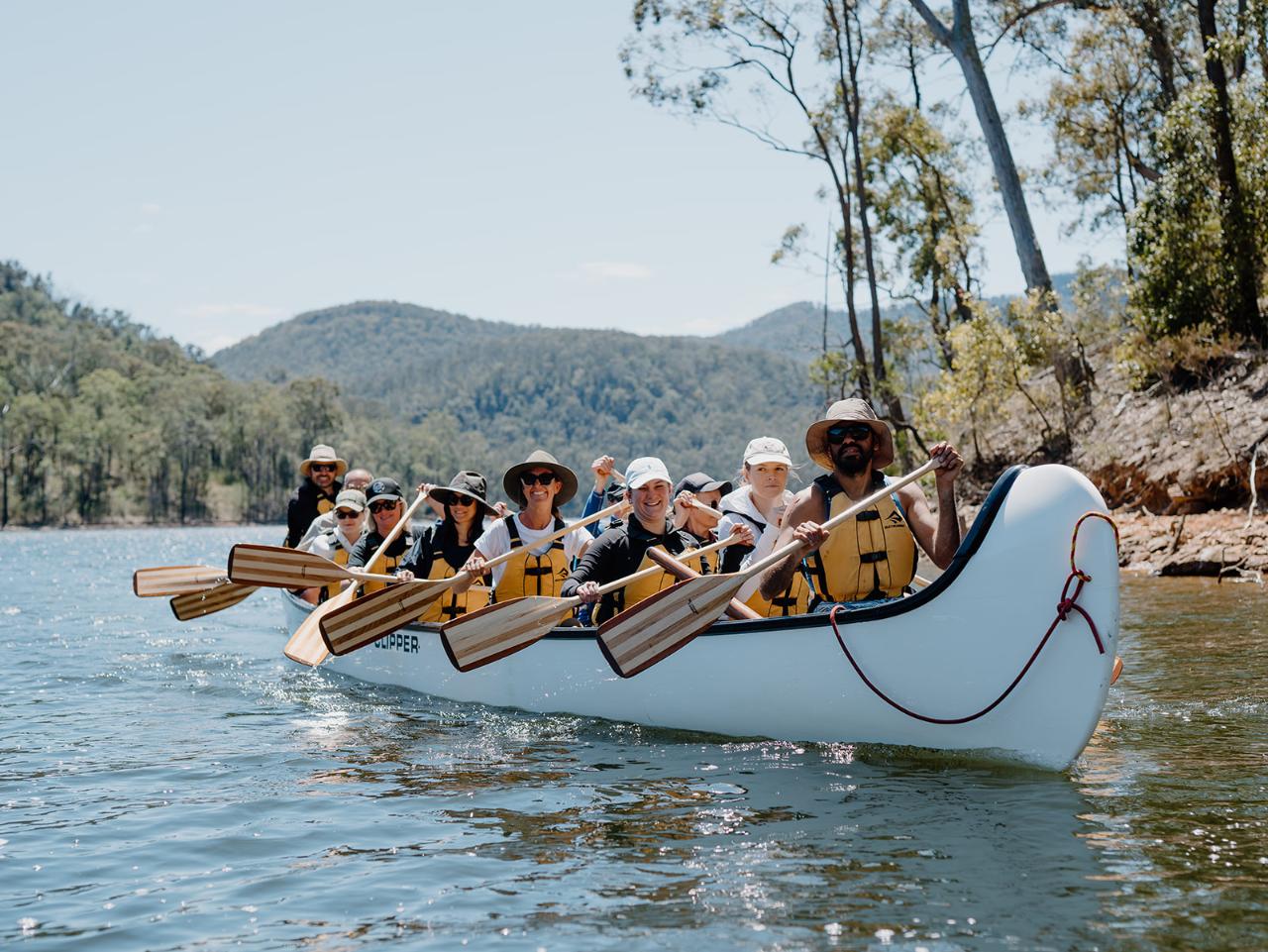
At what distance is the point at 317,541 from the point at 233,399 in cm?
9850

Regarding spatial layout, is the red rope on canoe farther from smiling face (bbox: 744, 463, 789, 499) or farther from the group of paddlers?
smiling face (bbox: 744, 463, 789, 499)

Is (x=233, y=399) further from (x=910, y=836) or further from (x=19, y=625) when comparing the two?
(x=910, y=836)

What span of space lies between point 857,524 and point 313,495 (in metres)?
7.99

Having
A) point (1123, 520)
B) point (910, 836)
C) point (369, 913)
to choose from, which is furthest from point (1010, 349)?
point (369, 913)

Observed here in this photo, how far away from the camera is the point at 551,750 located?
6.84m

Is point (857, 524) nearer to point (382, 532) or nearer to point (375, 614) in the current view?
point (375, 614)

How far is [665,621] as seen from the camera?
249 inches

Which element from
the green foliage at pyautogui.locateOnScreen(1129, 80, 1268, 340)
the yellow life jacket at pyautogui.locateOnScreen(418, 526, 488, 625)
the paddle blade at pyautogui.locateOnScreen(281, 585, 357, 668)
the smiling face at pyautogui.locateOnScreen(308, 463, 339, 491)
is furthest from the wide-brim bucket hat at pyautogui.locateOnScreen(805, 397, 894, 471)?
the green foliage at pyautogui.locateOnScreen(1129, 80, 1268, 340)

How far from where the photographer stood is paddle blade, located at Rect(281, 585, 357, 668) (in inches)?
356

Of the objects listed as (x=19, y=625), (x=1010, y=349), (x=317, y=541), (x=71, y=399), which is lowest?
(x=19, y=625)

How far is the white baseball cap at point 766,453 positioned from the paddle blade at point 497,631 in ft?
4.84

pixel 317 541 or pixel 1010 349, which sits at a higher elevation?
pixel 1010 349

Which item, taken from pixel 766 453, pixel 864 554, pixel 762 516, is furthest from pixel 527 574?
pixel 864 554

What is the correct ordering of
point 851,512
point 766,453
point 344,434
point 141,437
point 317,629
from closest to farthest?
point 851,512 → point 766,453 → point 317,629 → point 141,437 → point 344,434
